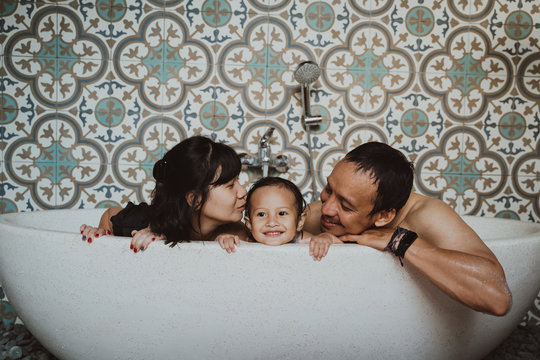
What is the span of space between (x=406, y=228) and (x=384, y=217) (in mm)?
114

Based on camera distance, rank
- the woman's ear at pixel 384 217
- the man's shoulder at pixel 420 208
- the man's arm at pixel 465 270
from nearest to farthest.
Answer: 1. the man's arm at pixel 465 270
2. the man's shoulder at pixel 420 208
3. the woman's ear at pixel 384 217

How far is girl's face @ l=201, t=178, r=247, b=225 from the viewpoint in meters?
1.02

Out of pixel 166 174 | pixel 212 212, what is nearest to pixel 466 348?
pixel 212 212

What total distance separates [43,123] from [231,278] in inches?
48.1

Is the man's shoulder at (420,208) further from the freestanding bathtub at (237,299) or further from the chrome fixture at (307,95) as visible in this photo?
the chrome fixture at (307,95)

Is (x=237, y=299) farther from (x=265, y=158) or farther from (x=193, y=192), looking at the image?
(x=265, y=158)

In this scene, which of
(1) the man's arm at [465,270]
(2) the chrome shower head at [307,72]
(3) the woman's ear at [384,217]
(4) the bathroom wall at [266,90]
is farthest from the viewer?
(4) the bathroom wall at [266,90]

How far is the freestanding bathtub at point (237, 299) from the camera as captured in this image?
69cm

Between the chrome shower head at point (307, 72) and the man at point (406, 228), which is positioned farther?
the chrome shower head at point (307, 72)

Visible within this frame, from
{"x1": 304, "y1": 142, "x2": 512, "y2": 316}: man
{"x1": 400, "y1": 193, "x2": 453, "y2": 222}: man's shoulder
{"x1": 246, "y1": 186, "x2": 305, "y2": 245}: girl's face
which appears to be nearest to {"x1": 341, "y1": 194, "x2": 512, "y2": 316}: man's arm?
{"x1": 304, "y1": 142, "x2": 512, "y2": 316}: man

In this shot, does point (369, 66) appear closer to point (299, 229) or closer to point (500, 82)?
→ point (500, 82)

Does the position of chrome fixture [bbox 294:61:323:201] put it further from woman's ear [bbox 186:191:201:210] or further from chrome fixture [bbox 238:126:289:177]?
woman's ear [bbox 186:191:201:210]

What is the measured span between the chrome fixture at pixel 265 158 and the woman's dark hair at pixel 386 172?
454 mm

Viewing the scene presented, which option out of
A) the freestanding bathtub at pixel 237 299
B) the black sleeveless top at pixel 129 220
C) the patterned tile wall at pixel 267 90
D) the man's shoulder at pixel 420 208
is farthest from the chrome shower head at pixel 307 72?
the freestanding bathtub at pixel 237 299
